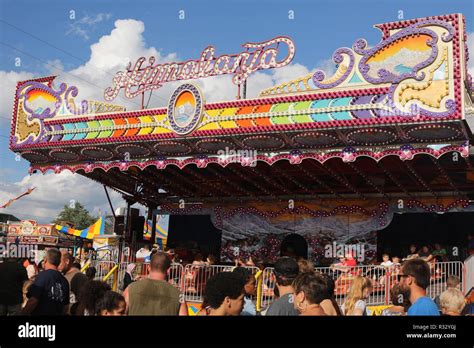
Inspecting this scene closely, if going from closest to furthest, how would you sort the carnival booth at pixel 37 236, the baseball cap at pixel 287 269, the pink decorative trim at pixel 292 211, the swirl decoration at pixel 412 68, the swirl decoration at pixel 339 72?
the baseball cap at pixel 287 269 → the swirl decoration at pixel 412 68 → the swirl decoration at pixel 339 72 → the pink decorative trim at pixel 292 211 → the carnival booth at pixel 37 236

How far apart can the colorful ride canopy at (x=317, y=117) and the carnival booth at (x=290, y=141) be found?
0.03m

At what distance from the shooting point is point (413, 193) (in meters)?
15.4

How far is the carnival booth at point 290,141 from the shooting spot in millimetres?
9789

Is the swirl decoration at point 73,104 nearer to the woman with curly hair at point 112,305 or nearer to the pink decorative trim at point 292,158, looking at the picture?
the pink decorative trim at point 292,158

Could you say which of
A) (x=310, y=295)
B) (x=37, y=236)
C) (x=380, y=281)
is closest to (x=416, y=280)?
(x=310, y=295)

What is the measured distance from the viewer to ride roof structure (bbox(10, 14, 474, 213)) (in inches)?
380

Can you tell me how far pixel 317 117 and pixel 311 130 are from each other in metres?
0.31

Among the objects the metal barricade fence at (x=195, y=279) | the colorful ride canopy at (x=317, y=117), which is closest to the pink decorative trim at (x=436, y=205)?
the colorful ride canopy at (x=317, y=117)

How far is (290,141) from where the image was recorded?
1109cm

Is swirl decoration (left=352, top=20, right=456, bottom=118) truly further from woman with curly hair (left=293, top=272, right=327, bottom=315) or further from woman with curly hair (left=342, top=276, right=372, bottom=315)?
woman with curly hair (left=293, top=272, right=327, bottom=315)

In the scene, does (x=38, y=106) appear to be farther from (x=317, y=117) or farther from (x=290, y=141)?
(x=317, y=117)

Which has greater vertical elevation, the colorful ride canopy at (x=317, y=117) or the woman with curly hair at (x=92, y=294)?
the colorful ride canopy at (x=317, y=117)
